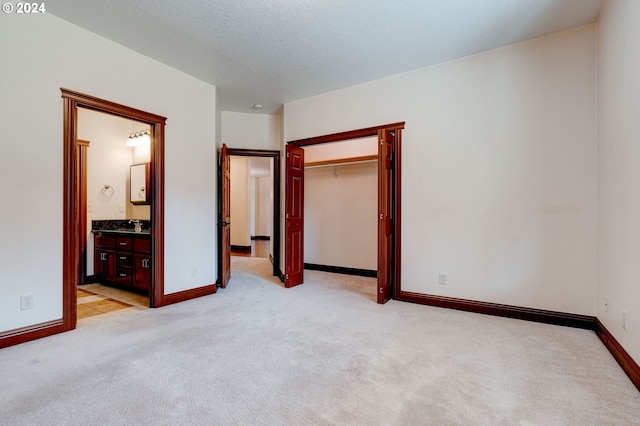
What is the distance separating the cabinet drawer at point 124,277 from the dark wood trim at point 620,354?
490 centimetres

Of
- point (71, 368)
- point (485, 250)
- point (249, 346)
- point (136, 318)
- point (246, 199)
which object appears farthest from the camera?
point (246, 199)

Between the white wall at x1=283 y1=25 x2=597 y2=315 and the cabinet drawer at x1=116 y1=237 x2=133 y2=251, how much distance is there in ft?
11.6

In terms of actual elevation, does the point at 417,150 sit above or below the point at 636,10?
below

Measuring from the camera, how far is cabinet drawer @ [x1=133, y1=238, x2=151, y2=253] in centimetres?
372

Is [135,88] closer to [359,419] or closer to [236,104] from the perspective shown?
[236,104]

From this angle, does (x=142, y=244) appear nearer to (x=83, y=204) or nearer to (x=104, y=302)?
(x=104, y=302)

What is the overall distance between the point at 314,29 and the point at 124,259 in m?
3.68

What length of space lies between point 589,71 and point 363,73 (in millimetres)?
2215

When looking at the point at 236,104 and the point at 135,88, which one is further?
the point at 236,104

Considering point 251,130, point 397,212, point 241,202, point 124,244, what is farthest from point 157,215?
point 241,202

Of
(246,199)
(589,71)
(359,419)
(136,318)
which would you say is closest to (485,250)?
(589,71)

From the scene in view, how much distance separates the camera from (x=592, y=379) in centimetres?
197

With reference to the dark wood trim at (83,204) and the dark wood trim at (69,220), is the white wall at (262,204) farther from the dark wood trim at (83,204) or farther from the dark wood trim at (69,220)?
the dark wood trim at (69,220)

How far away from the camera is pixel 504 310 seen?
315 centimetres
